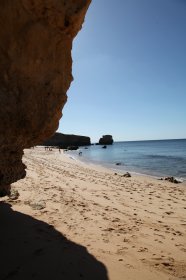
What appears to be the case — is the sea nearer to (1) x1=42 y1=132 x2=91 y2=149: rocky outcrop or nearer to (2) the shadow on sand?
(2) the shadow on sand

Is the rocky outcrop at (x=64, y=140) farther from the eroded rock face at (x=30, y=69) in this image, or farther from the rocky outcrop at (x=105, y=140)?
the eroded rock face at (x=30, y=69)

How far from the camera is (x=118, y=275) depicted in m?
4.40

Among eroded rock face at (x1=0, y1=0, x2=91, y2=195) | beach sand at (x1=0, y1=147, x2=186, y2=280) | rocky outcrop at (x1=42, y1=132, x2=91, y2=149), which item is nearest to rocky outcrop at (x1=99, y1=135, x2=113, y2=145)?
rocky outcrop at (x1=42, y1=132, x2=91, y2=149)

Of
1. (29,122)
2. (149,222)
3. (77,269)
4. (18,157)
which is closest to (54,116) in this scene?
(29,122)

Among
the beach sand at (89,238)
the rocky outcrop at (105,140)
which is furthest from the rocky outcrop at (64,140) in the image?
the beach sand at (89,238)

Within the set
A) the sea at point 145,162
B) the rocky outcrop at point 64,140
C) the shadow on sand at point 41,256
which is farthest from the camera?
the rocky outcrop at point 64,140

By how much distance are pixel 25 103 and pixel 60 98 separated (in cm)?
116

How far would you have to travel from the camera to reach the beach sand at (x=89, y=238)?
446 cm

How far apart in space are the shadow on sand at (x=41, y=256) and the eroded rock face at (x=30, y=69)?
3.82 feet

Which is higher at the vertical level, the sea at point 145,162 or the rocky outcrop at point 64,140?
the rocky outcrop at point 64,140

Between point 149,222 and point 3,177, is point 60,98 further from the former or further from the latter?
point 149,222

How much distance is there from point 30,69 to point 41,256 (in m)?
3.81

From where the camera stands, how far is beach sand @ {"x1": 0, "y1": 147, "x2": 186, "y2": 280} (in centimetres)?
446

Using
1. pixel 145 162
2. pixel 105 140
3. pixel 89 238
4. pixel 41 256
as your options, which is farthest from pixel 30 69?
pixel 105 140
